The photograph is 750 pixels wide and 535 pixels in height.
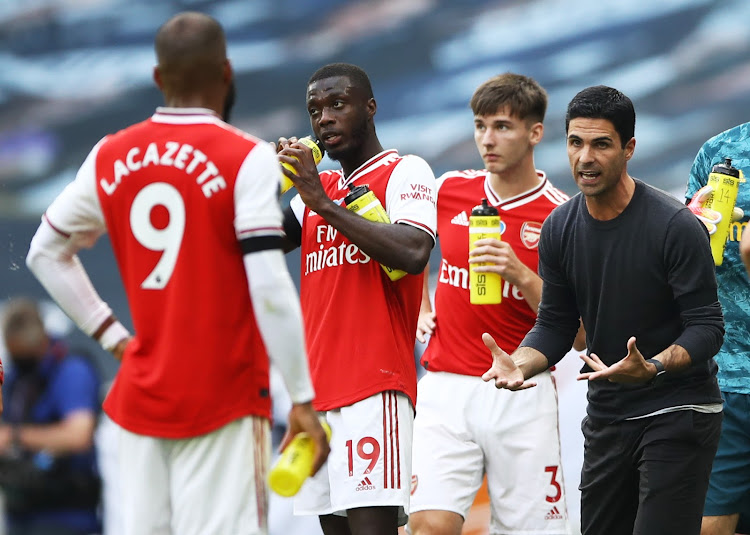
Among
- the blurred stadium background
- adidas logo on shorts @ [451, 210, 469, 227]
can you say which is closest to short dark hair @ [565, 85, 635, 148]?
adidas logo on shorts @ [451, 210, 469, 227]

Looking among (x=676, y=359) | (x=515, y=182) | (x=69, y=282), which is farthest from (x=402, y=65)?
(x=69, y=282)

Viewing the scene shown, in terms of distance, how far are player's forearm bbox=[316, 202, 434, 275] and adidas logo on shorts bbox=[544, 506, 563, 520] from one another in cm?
155

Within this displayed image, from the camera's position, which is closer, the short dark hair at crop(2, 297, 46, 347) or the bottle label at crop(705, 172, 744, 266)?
the bottle label at crop(705, 172, 744, 266)

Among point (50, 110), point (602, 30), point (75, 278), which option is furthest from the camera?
point (602, 30)

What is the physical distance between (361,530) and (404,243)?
1.10 m

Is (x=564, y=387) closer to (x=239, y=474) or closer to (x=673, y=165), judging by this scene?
(x=673, y=165)

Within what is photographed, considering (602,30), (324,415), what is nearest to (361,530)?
(324,415)

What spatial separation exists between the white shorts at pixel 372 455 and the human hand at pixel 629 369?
815 millimetres

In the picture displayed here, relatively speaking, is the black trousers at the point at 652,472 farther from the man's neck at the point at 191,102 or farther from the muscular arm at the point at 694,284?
the man's neck at the point at 191,102

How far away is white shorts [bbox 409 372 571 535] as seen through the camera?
5.42 m

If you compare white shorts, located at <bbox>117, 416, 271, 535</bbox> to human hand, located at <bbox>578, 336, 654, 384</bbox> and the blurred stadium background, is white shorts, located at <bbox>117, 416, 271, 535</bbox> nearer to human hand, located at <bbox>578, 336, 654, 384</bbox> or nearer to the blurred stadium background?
human hand, located at <bbox>578, 336, 654, 384</bbox>

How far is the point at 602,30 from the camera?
728cm

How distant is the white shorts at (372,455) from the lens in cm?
455

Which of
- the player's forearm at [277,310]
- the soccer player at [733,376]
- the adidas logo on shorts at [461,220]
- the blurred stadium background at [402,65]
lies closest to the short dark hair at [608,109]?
the soccer player at [733,376]
